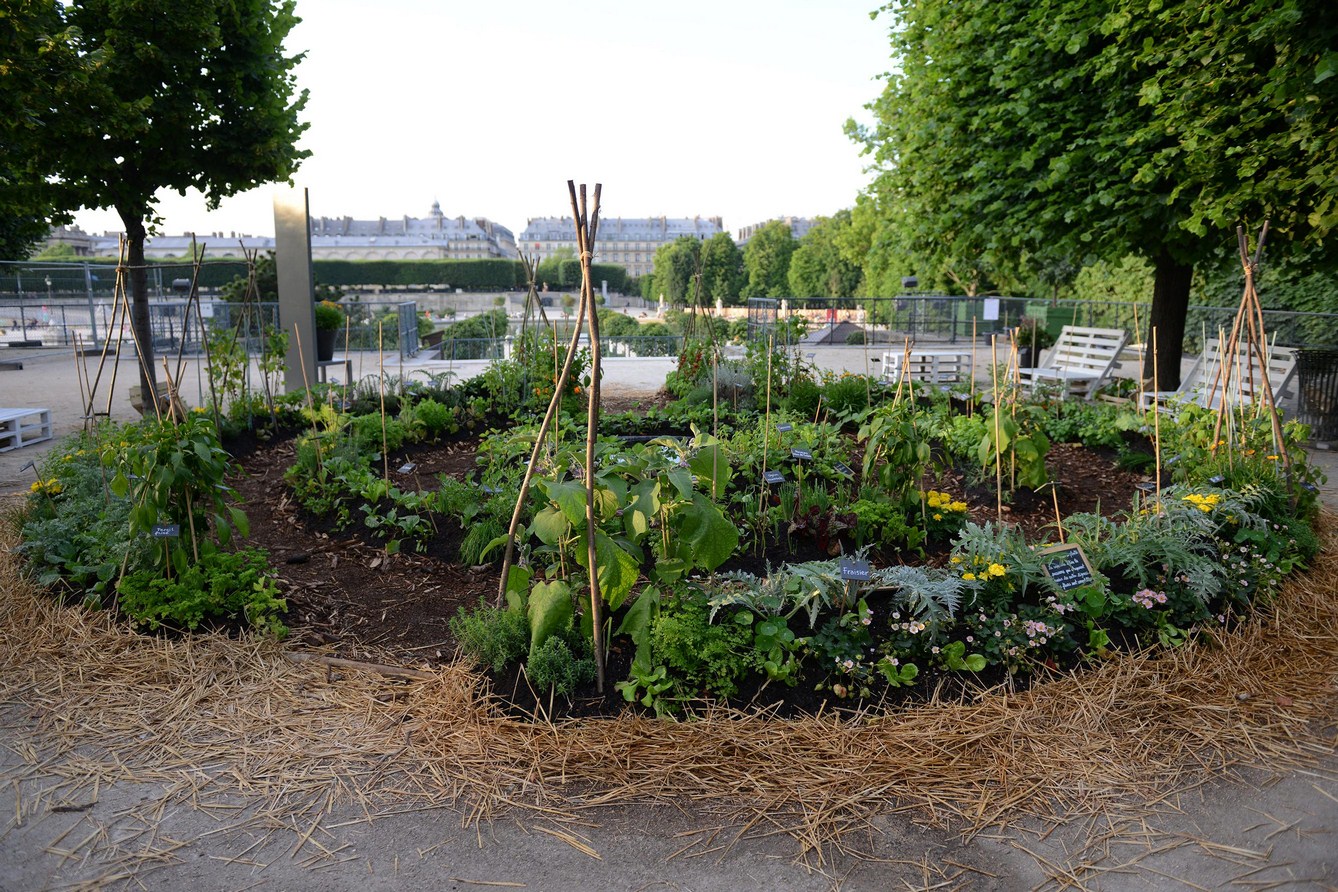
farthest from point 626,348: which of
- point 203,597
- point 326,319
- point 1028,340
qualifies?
point 203,597

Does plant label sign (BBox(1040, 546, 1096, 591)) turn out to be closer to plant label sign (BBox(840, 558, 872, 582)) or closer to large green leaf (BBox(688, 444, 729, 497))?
plant label sign (BBox(840, 558, 872, 582))

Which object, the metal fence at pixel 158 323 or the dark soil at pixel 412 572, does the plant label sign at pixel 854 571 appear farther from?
the metal fence at pixel 158 323

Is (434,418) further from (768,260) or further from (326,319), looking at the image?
(768,260)

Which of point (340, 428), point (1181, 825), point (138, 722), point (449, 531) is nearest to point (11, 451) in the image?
point (340, 428)

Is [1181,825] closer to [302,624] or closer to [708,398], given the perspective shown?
[302,624]

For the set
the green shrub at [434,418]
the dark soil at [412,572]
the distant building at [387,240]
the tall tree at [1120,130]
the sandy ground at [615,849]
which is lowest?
the sandy ground at [615,849]

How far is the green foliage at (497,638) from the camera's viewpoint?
3.10 metres

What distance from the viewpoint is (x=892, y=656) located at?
3.14 m

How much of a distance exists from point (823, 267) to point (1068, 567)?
40.3m

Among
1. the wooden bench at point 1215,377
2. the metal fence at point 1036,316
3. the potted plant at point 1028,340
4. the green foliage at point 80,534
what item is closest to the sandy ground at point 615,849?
the green foliage at point 80,534

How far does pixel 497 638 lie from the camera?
3.09 m

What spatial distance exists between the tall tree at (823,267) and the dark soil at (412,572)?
33432 mm

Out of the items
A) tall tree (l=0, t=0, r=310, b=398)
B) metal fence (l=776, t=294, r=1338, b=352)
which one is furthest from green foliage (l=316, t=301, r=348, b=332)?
metal fence (l=776, t=294, r=1338, b=352)

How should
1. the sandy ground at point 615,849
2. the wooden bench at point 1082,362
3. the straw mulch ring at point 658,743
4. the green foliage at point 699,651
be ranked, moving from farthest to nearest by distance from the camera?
the wooden bench at point 1082,362 < the green foliage at point 699,651 < the straw mulch ring at point 658,743 < the sandy ground at point 615,849
